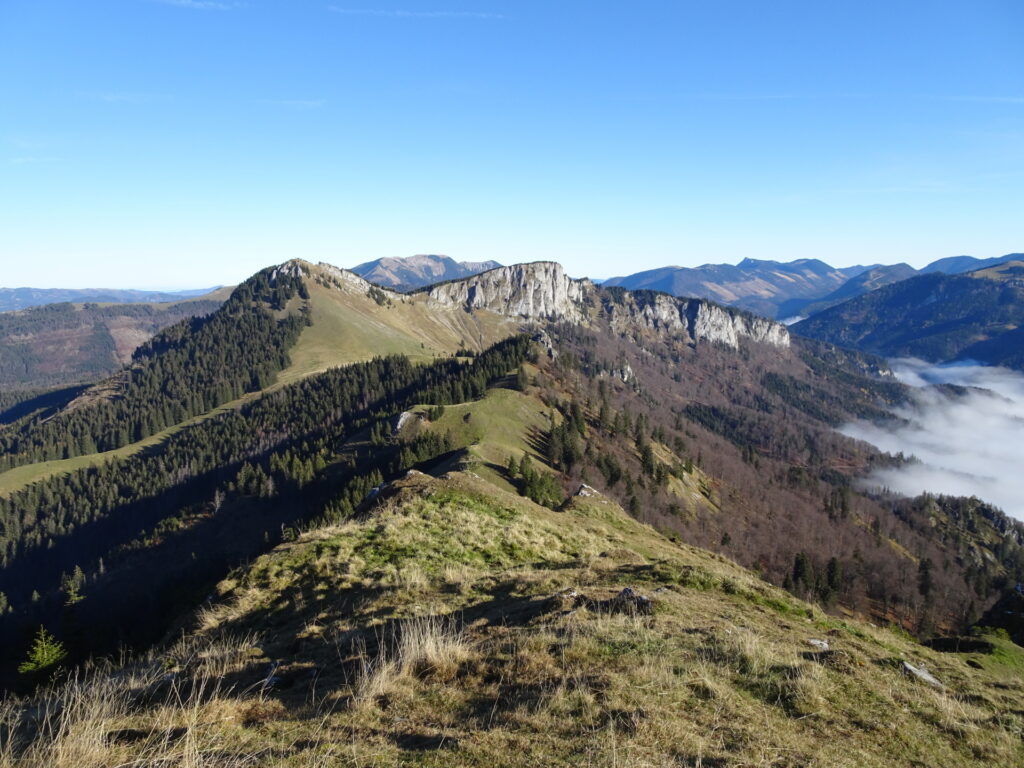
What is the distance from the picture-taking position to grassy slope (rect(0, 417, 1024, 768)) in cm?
748

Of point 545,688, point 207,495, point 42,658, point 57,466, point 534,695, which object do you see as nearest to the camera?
point 534,695

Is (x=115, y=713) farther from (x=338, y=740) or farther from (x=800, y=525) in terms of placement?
(x=800, y=525)

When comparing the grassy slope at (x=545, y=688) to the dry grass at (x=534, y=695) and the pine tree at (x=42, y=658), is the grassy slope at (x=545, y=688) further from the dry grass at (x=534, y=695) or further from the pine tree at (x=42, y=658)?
the pine tree at (x=42, y=658)

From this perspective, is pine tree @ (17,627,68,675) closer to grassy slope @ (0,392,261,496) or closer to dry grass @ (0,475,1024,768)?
dry grass @ (0,475,1024,768)

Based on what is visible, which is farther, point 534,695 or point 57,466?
point 57,466

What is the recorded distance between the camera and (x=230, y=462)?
155 metres

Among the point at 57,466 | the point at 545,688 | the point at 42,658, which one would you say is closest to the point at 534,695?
the point at 545,688

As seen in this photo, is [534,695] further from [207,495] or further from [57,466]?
[57,466]

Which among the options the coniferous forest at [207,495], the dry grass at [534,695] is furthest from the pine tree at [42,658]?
the dry grass at [534,695]

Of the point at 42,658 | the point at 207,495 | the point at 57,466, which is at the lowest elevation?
the point at 57,466

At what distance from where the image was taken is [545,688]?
9.31m

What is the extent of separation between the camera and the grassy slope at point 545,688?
24.5 feet

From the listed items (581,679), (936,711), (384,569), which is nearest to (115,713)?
(581,679)

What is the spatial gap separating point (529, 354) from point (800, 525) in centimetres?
11057
